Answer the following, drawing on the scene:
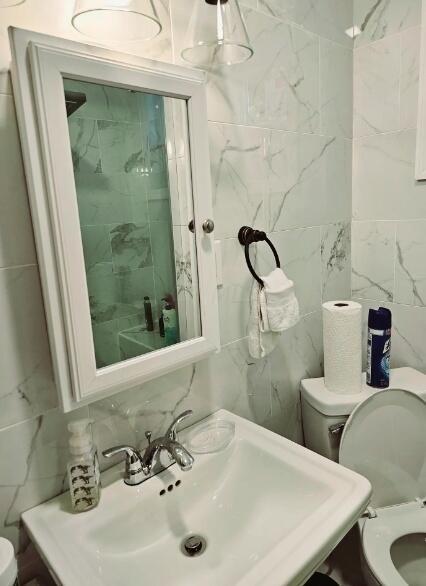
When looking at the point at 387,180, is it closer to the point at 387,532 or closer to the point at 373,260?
the point at 373,260

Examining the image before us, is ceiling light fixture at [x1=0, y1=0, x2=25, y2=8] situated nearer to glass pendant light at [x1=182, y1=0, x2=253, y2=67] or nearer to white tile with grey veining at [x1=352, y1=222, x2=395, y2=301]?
glass pendant light at [x1=182, y1=0, x2=253, y2=67]

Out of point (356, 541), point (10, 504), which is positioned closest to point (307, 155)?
point (10, 504)

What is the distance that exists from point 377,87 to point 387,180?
13.0 inches

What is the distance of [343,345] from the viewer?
1275 mm

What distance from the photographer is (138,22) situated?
2.71 ft

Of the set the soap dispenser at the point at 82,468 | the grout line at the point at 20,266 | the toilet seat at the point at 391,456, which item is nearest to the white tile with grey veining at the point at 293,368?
the toilet seat at the point at 391,456

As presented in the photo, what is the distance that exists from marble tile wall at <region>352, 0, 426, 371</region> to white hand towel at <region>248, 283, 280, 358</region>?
2.03 ft

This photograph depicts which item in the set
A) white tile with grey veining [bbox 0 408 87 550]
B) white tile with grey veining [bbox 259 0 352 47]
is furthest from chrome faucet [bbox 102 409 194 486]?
white tile with grey veining [bbox 259 0 352 47]

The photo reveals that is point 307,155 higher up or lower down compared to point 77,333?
higher up

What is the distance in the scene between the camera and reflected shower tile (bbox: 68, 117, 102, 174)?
77 cm

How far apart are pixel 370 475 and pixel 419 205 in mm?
928

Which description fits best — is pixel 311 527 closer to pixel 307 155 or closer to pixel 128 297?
pixel 128 297

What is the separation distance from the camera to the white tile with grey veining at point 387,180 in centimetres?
138

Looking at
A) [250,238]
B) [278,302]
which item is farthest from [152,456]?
[250,238]
